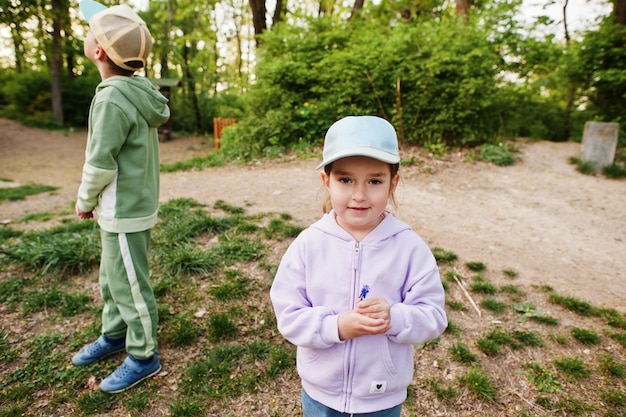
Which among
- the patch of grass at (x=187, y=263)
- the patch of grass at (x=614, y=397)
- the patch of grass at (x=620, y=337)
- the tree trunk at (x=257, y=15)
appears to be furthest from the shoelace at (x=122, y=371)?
the tree trunk at (x=257, y=15)

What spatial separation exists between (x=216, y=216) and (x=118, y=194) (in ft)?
8.48

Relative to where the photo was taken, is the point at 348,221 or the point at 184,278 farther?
the point at 184,278

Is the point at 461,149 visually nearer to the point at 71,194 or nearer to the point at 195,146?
the point at 71,194

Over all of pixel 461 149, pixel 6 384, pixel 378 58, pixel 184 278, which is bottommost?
pixel 6 384

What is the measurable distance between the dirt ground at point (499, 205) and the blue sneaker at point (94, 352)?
2.48 m

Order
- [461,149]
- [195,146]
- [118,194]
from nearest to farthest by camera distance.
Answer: [118,194] → [461,149] → [195,146]

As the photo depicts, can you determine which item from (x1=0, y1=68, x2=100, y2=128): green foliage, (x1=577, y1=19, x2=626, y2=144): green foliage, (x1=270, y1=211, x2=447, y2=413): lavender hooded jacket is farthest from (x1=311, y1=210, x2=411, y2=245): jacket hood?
(x1=0, y1=68, x2=100, y2=128): green foliage

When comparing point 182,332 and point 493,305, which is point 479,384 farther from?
point 182,332

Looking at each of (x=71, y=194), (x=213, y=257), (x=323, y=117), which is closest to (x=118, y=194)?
(x=213, y=257)

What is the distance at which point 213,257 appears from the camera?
3818 mm

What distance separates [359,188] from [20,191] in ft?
26.5

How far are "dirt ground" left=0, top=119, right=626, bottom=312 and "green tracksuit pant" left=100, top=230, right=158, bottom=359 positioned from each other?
→ 2469 mm

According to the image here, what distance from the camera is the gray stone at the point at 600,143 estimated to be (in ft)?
24.3

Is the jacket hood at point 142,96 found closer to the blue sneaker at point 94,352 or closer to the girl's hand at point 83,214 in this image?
the girl's hand at point 83,214
